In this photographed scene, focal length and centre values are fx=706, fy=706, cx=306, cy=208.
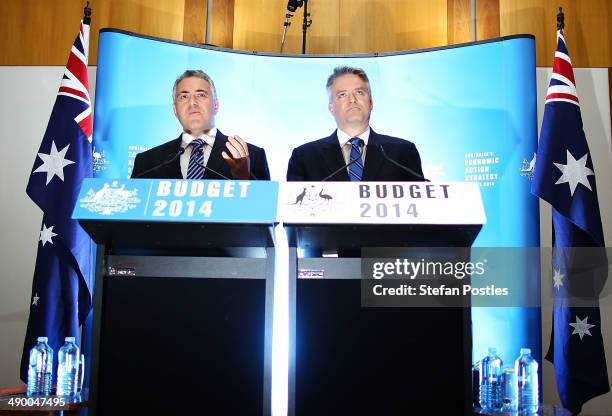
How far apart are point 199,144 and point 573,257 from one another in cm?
238

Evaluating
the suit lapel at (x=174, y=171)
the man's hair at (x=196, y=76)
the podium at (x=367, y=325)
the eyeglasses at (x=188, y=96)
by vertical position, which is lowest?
the podium at (x=367, y=325)

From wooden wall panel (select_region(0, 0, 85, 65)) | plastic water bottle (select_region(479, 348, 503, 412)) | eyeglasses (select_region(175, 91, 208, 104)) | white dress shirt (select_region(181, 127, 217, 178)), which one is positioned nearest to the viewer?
plastic water bottle (select_region(479, 348, 503, 412))

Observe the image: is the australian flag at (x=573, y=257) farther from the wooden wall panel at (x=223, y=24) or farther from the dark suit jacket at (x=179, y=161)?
the wooden wall panel at (x=223, y=24)

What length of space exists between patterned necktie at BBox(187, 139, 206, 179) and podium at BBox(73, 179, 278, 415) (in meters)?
1.92

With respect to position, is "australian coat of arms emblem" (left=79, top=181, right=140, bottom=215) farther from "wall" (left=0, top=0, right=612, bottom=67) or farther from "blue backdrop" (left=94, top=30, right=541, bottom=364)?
"wall" (left=0, top=0, right=612, bottom=67)

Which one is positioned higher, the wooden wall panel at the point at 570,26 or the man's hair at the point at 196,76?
the wooden wall panel at the point at 570,26

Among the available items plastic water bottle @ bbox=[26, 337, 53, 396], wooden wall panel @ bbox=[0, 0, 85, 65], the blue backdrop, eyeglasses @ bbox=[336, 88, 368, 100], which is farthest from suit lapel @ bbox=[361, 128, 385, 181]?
wooden wall panel @ bbox=[0, 0, 85, 65]

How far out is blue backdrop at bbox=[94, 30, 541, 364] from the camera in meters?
4.22

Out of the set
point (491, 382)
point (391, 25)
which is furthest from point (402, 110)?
point (491, 382)

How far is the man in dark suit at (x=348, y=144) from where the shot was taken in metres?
4.40

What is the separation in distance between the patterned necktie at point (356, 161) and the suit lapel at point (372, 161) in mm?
45

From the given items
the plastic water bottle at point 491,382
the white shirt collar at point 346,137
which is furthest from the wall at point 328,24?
the plastic water bottle at point 491,382

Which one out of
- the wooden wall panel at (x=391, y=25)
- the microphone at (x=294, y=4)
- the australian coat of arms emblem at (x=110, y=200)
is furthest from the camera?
the wooden wall panel at (x=391, y=25)

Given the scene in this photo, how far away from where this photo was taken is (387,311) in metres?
2.24
